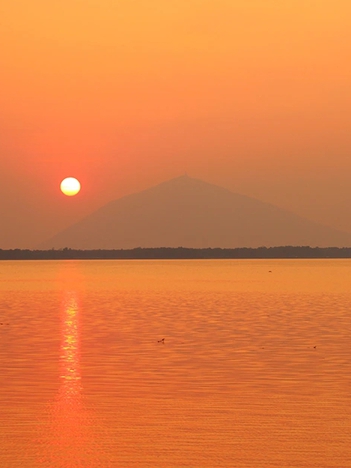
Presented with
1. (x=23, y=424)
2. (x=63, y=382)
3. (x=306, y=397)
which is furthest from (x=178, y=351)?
(x=23, y=424)

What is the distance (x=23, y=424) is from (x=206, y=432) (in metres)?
4.13

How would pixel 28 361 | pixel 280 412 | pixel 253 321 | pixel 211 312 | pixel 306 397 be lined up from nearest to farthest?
pixel 280 412 → pixel 306 397 → pixel 28 361 → pixel 253 321 → pixel 211 312

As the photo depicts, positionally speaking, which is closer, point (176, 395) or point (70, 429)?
point (70, 429)

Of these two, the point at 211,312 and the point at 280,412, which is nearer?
the point at 280,412

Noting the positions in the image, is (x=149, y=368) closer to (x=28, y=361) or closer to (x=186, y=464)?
(x=28, y=361)

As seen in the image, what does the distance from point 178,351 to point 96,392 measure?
10958mm

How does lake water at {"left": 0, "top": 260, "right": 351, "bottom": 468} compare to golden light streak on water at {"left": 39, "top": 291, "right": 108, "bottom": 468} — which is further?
lake water at {"left": 0, "top": 260, "right": 351, "bottom": 468}

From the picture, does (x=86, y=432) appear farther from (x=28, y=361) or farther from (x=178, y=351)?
(x=178, y=351)

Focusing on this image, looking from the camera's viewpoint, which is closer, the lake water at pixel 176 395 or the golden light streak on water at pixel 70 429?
→ the golden light streak on water at pixel 70 429

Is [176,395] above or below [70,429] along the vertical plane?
above

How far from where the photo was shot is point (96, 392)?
25.6 metres

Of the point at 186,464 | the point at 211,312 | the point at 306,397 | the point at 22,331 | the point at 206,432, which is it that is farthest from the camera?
the point at 211,312

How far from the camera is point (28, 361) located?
32.8 m

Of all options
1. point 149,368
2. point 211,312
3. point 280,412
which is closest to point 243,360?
point 149,368
